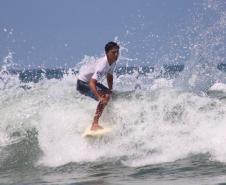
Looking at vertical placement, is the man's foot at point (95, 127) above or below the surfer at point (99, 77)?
below

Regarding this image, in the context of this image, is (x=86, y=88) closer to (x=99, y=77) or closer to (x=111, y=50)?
(x=99, y=77)

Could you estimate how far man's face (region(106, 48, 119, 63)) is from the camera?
29.4 feet

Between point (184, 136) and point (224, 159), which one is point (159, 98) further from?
point (224, 159)

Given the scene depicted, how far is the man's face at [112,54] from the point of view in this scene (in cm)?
897

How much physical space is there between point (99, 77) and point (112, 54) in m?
0.47

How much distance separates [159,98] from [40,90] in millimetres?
3811

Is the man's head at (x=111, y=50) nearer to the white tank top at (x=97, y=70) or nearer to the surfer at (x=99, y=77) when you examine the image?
the surfer at (x=99, y=77)

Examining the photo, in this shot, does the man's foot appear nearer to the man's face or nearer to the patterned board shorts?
the patterned board shorts

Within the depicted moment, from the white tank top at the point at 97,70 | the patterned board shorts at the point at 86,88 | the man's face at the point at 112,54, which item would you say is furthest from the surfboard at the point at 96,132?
the man's face at the point at 112,54

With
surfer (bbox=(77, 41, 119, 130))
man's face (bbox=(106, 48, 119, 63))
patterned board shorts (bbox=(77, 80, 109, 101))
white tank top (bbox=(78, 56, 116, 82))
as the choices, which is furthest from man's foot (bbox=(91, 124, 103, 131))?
man's face (bbox=(106, 48, 119, 63))

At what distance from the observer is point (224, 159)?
7.71 meters

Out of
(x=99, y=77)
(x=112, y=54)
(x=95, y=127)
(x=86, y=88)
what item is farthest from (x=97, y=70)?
(x=95, y=127)

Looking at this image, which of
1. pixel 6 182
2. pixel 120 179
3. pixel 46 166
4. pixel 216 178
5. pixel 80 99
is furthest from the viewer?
pixel 80 99

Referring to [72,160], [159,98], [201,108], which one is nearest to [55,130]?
[72,160]
